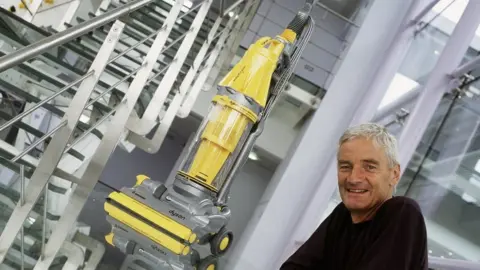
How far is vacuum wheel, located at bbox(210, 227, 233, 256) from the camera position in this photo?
279 centimetres

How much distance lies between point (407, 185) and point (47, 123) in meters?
3.93

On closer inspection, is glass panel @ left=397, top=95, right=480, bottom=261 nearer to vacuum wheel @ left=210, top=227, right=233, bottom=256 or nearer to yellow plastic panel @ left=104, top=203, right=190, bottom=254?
vacuum wheel @ left=210, top=227, right=233, bottom=256

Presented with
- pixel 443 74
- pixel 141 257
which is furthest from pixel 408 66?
pixel 141 257

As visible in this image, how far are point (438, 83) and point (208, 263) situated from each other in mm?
2243

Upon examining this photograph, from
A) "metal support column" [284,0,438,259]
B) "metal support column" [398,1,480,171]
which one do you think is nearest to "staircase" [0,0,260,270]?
"metal support column" [284,0,438,259]

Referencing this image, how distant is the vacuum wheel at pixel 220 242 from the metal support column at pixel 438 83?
169 cm

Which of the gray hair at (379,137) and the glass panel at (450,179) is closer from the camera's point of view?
the gray hair at (379,137)

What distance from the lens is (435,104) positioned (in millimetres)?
3967

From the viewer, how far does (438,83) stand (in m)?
3.93

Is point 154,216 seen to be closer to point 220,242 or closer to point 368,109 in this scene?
point 220,242

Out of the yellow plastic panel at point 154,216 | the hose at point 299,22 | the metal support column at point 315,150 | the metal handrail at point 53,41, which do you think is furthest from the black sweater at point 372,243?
the metal support column at point 315,150

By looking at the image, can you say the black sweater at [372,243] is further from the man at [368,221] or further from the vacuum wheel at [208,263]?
the vacuum wheel at [208,263]

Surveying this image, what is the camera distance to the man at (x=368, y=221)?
115 centimetres

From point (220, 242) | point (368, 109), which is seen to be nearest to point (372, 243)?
point (220, 242)
